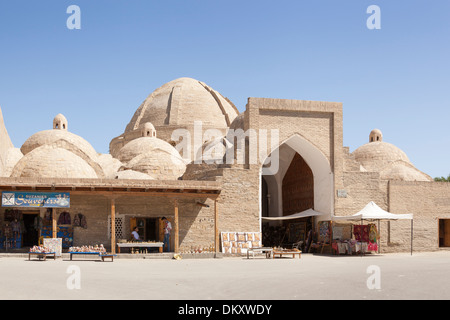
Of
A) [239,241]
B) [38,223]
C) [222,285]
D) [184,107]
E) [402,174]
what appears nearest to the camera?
[222,285]

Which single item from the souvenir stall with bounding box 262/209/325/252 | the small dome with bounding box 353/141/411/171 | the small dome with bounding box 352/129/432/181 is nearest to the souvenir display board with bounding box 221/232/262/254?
the souvenir stall with bounding box 262/209/325/252

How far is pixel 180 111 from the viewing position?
38.5m

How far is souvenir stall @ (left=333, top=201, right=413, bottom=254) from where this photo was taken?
1852cm

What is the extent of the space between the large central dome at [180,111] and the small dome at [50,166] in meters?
14.7

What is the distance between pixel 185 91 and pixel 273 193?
16.9m

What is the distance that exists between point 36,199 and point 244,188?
7.35 m

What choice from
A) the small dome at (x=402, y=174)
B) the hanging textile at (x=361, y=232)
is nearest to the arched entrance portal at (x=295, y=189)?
the hanging textile at (x=361, y=232)

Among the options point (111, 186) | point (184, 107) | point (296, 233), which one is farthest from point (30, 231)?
point (184, 107)

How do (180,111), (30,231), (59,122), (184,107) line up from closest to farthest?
(30,231) → (59,122) → (180,111) → (184,107)

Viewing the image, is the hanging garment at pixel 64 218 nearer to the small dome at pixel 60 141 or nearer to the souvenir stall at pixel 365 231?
the small dome at pixel 60 141

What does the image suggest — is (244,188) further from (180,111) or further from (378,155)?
(180,111)
